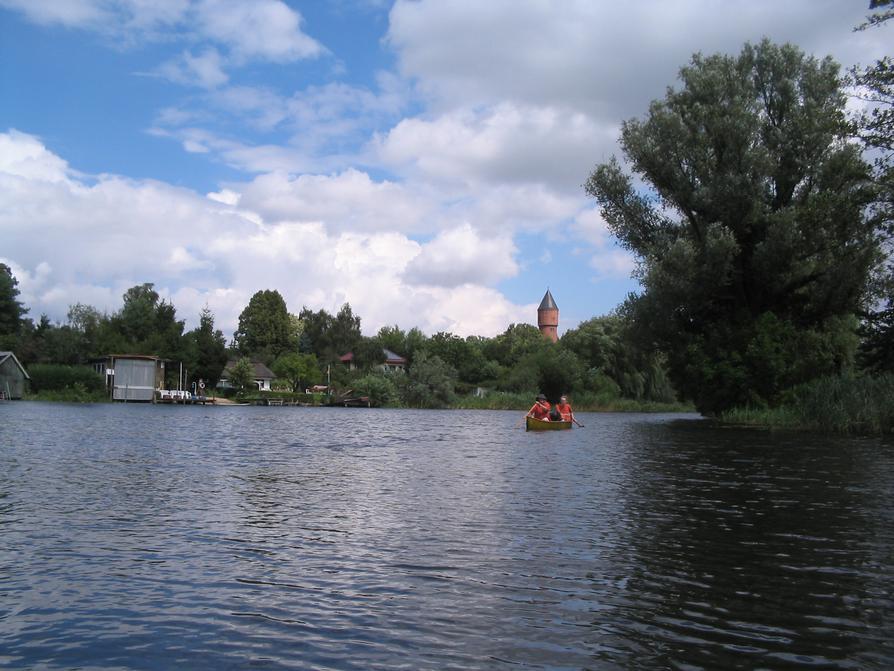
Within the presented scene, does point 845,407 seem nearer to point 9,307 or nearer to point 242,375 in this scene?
point 242,375

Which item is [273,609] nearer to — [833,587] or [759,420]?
[833,587]

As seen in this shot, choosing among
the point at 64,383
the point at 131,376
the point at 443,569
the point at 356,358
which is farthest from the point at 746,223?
the point at 356,358

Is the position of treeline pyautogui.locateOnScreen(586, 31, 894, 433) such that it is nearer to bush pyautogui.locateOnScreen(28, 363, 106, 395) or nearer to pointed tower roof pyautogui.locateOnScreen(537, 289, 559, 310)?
bush pyautogui.locateOnScreen(28, 363, 106, 395)

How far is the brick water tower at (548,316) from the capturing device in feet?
558

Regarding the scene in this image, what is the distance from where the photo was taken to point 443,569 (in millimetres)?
8070

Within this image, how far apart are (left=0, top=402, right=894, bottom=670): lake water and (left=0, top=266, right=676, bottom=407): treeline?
50.0 meters

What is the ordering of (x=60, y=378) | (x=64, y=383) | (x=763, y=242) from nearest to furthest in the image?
1. (x=763, y=242)
2. (x=60, y=378)
3. (x=64, y=383)

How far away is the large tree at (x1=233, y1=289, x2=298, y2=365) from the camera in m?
123

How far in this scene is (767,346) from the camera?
115 ft

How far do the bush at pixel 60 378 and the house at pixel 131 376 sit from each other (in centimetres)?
228

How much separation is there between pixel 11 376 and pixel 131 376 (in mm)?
11737

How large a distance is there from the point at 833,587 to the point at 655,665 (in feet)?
10.2

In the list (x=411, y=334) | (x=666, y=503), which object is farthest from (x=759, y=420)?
(x=411, y=334)

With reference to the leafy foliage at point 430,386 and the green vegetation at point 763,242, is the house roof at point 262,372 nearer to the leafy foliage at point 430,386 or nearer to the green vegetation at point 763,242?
the leafy foliage at point 430,386
